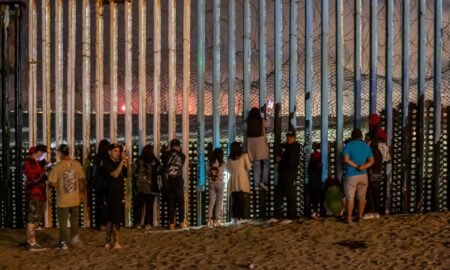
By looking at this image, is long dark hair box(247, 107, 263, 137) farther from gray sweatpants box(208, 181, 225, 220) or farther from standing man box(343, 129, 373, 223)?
standing man box(343, 129, 373, 223)

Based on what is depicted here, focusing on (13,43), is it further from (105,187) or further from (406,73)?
(406,73)

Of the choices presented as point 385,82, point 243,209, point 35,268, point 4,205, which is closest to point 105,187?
point 35,268

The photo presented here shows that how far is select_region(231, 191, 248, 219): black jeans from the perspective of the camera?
1071 centimetres

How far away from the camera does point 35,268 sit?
8969mm

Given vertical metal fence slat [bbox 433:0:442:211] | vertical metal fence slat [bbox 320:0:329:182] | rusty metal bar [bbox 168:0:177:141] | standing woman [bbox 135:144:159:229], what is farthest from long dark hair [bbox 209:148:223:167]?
vertical metal fence slat [bbox 433:0:442:211]

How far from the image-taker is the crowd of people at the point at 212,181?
9578 millimetres

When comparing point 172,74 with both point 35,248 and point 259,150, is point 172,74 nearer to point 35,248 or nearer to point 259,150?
point 259,150

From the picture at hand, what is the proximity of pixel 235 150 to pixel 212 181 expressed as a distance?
60 centimetres

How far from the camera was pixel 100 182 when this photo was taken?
941cm

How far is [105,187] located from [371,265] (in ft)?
11.9

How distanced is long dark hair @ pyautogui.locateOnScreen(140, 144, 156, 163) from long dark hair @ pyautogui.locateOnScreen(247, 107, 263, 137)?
1.60 meters

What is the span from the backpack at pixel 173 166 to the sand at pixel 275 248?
2.88 feet

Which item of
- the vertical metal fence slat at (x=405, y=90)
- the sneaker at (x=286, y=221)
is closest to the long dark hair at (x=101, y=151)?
the sneaker at (x=286, y=221)

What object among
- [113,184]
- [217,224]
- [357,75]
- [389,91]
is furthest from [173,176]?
[389,91]
